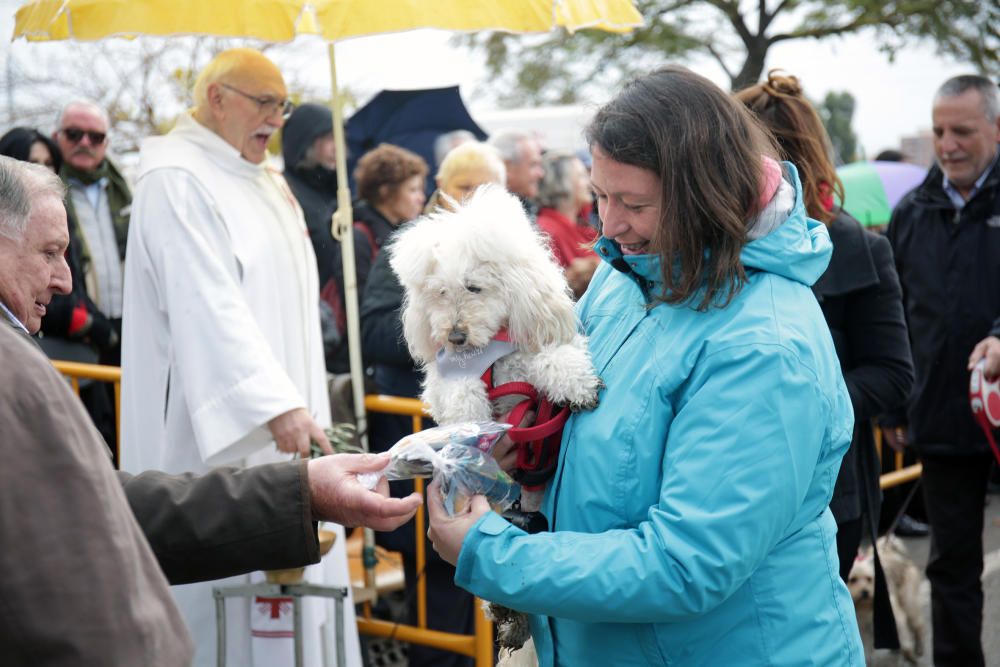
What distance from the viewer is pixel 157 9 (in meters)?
3.50

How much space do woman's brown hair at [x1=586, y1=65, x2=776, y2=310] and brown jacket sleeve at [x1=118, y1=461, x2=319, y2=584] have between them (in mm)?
848

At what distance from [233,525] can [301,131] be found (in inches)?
166

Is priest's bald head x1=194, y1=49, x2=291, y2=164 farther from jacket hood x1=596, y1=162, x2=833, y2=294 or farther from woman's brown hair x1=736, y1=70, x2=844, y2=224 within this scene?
jacket hood x1=596, y1=162, x2=833, y2=294

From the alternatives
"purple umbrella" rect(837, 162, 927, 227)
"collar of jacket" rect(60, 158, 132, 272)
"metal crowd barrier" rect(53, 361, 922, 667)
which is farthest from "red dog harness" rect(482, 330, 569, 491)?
"purple umbrella" rect(837, 162, 927, 227)

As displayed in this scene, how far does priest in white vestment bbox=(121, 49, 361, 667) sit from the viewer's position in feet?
11.6

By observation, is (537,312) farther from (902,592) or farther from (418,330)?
(902,592)

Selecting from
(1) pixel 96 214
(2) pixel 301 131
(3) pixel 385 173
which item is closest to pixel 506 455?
(3) pixel 385 173

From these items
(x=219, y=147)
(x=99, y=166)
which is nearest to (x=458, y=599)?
(x=219, y=147)

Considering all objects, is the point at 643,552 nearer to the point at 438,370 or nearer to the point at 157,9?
the point at 438,370

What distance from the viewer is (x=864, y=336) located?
10.7 ft

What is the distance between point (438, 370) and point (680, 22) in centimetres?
1906

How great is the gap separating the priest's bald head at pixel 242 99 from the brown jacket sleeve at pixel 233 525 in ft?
7.14

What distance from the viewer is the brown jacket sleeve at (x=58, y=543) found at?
3.82ft

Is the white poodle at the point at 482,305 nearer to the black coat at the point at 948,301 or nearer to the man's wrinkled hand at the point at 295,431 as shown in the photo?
the man's wrinkled hand at the point at 295,431
